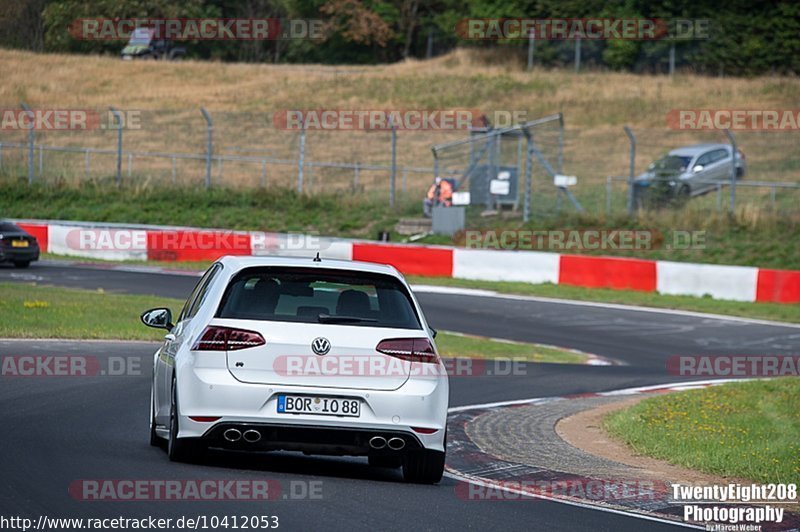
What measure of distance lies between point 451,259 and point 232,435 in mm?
23523

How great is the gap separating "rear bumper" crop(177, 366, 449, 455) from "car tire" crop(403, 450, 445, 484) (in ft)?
1.06

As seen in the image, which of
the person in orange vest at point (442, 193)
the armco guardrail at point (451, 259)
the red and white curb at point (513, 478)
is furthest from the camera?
the person in orange vest at point (442, 193)

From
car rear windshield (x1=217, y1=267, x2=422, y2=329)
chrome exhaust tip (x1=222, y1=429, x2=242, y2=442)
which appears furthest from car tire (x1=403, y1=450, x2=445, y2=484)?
chrome exhaust tip (x1=222, y1=429, x2=242, y2=442)

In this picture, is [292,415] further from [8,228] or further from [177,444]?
[8,228]

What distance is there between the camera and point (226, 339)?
28.4ft

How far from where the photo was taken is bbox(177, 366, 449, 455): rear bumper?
8539 millimetres

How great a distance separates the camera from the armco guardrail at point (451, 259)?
29.0 m

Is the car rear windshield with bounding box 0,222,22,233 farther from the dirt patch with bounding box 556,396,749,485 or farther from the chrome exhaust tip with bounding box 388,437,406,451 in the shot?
the chrome exhaust tip with bounding box 388,437,406,451

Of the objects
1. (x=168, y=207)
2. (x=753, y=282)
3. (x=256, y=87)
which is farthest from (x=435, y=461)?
(x=256, y=87)

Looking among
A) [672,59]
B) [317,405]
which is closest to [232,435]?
[317,405]

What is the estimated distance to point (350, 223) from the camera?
38.9 meters

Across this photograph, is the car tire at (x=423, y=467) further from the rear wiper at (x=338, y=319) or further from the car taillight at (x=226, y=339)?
the car taillight at (x=226, y=339)

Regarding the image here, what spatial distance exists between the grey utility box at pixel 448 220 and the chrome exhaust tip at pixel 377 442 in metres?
27.6

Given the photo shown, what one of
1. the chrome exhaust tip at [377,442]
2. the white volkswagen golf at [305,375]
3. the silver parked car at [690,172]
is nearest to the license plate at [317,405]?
the white volkswagen golf at [305,375]
